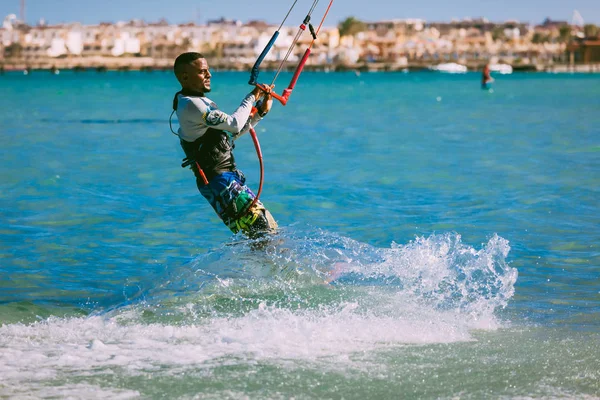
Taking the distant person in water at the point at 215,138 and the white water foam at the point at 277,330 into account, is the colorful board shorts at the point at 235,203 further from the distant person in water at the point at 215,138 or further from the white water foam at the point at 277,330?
the white water foam at the point at 277,330

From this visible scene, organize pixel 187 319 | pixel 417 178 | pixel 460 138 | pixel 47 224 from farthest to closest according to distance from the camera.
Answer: pixel 460 138 < pixel 417 178 < pixel 47 224 < pixel 187 319

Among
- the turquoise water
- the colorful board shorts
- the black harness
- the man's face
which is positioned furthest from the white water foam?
the man's face

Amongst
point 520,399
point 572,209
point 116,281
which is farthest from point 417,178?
point 520,399

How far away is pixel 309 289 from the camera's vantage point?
774 cm

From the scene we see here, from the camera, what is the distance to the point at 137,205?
48.5 feet

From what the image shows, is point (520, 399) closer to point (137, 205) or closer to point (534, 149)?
point (137, 205)

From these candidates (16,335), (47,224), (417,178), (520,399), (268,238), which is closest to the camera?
(520,399)

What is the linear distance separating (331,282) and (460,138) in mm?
23090

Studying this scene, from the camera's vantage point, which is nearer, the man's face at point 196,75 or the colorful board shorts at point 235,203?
the man's face at point 196,75

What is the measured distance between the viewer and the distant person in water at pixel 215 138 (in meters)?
7.14

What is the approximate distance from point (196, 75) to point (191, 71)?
0.16ft

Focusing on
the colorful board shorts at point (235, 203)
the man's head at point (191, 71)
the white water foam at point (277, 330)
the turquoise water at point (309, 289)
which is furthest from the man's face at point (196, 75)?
the white water foam at point (277, 330)

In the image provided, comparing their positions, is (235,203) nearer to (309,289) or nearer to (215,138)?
(215,138)

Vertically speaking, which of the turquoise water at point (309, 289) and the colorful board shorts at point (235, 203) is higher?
the colorful board shorts at point (235, 203)
